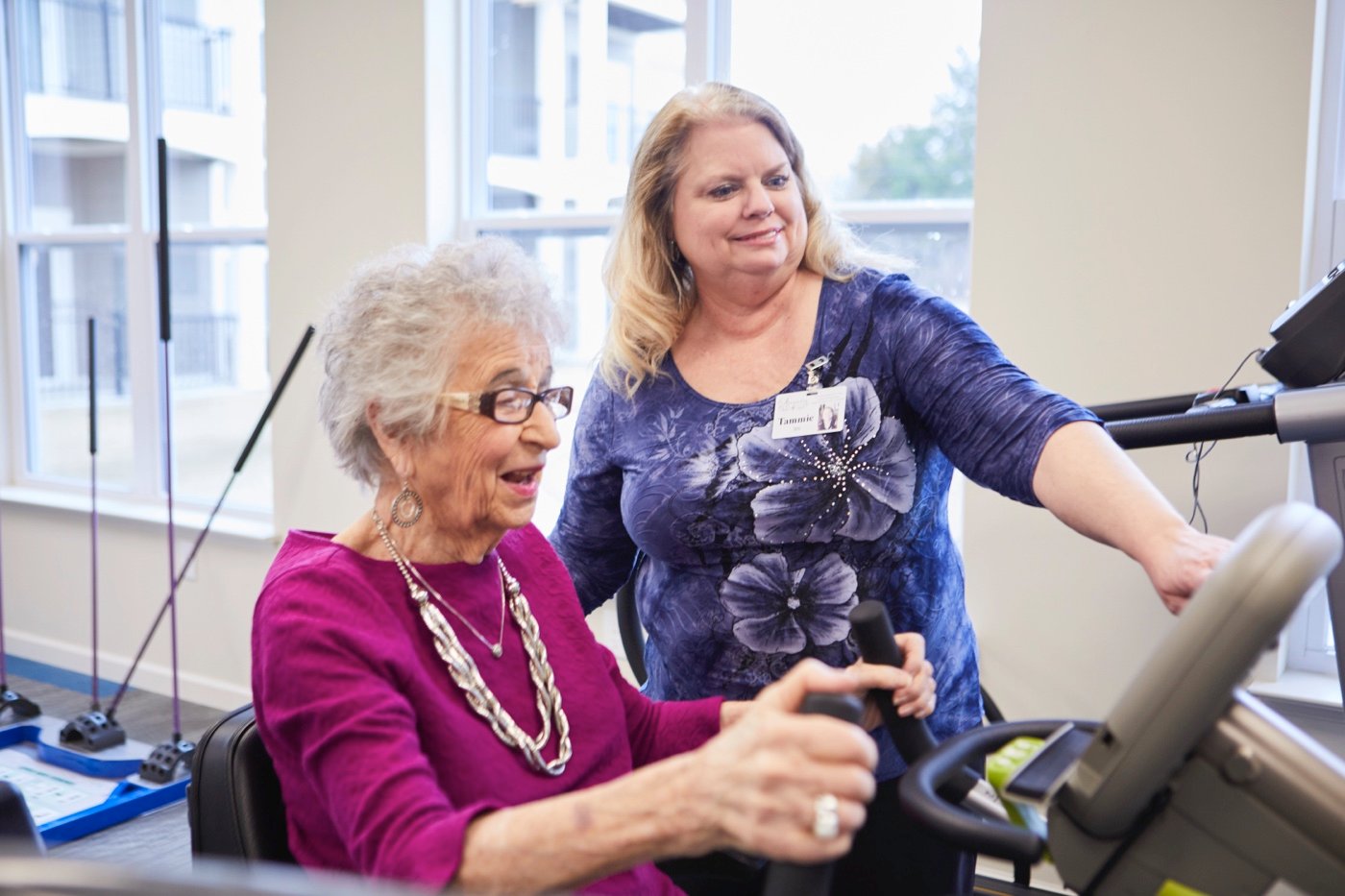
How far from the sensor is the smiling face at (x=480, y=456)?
1259 mm

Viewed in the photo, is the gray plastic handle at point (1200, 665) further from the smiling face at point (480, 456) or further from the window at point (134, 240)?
the window at point (134, 240)

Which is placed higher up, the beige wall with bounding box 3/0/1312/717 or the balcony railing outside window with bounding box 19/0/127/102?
the balcony railing outside window with bounding box 19/0/127/102

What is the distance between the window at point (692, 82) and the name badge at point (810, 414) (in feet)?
2.72

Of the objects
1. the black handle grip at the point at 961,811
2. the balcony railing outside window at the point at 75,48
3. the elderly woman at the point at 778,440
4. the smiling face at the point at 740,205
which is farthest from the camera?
the balcony railing outside window at the point at 75,48

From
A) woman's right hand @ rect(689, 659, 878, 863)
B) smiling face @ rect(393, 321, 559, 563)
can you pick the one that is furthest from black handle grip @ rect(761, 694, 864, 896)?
smiling face @ rect(393, 321, 559, 563)

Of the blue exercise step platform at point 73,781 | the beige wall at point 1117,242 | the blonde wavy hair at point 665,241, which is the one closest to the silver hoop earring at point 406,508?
the blonde wavy hair at point 665,241

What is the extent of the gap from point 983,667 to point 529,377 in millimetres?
1743

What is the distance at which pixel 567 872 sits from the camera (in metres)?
0.94

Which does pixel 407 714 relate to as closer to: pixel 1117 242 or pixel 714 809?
pixel 714 809

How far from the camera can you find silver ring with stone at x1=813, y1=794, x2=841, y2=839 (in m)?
0.82

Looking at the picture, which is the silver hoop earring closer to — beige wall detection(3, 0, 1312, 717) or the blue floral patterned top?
the blue floral patterned top

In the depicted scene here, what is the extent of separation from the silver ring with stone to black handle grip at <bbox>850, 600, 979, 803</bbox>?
276 mm

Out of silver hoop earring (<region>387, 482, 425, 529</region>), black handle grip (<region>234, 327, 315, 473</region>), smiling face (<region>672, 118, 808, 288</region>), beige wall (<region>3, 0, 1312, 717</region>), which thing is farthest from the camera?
black handle grip (<region>234, 327, 315, 473</region>)

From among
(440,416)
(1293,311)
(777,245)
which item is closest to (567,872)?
(440,416)
